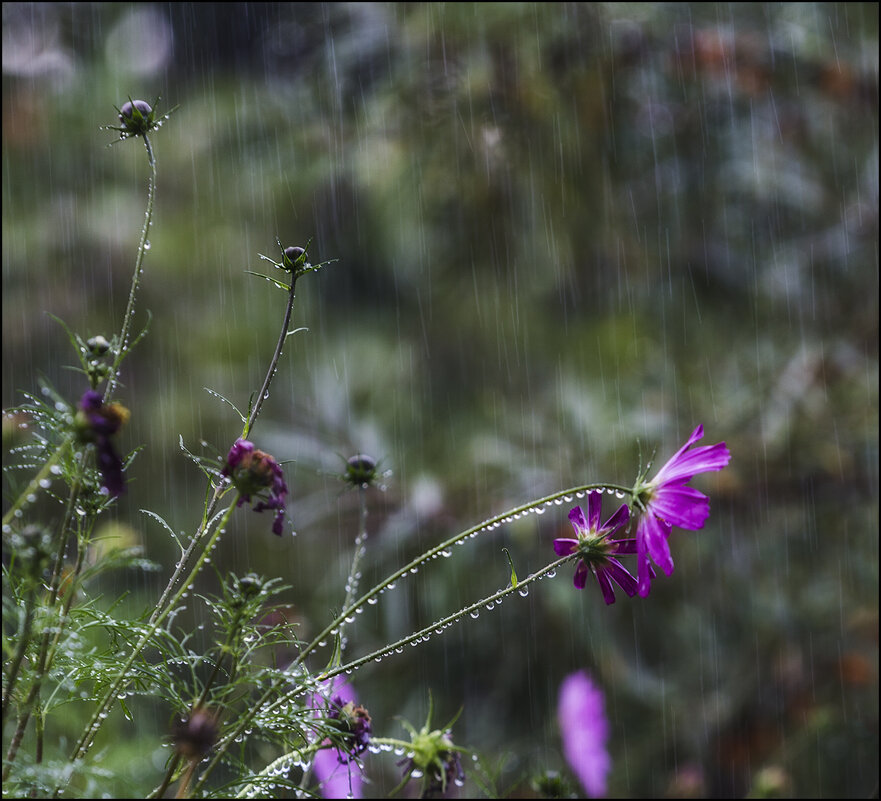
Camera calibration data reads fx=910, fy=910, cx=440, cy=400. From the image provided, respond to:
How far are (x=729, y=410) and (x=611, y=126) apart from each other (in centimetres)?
56

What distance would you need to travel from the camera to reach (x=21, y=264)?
6.07 ft

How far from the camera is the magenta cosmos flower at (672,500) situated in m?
0.38

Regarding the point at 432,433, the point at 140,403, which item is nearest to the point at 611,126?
the point at 432,433

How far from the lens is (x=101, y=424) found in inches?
11.3

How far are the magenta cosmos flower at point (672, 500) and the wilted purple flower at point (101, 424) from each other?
21 cm

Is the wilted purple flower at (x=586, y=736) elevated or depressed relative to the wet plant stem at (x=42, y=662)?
elevated

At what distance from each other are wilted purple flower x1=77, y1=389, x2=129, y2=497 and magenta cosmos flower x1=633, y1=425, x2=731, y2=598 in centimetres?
21

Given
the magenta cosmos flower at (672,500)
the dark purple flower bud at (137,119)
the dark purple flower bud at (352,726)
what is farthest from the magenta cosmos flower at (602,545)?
the dark purple flower bud at (137,119)

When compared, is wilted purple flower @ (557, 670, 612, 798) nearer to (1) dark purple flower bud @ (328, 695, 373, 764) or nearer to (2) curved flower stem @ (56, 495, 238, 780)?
Answer: (1) dark purple flower bud @ (328, 695, 373, 764)

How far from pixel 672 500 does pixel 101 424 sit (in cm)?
24

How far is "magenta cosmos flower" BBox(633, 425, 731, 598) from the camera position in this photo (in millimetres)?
378

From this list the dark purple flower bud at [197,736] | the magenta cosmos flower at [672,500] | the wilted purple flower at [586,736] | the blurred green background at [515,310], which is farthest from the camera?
the blurred green background at [515,310]

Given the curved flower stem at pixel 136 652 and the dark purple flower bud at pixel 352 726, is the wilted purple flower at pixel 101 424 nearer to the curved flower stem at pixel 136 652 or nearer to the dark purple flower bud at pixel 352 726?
the curved flower stem at pixel 136 652

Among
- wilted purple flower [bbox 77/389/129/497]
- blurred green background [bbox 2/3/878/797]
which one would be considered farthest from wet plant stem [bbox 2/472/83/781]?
blurred green background [bbox 2/3/878/797]
